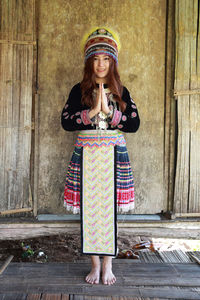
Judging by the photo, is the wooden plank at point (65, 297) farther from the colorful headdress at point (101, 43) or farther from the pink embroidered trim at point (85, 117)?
the colorful headdress at point (101, 43)

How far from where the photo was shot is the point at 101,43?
2.11 metres

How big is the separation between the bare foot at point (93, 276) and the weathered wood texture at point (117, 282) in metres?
0.03

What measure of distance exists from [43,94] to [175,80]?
1.44 m

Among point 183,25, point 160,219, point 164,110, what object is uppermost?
point 183,25

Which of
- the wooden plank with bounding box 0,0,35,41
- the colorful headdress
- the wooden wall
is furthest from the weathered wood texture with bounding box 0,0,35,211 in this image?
the colorful headdress

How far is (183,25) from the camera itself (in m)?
2.92

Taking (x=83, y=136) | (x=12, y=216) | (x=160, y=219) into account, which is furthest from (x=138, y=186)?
(x=12, y=216)

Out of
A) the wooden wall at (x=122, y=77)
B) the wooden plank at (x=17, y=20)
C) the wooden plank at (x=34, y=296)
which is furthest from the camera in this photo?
the wooden wall at (x=122, y=77)

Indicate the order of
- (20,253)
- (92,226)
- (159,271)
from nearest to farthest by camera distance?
(92,226), (159,271), (20,253)

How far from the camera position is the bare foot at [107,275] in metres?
2.17

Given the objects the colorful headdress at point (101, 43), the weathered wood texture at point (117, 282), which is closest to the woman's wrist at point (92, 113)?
the colorful headdress at point (101, 43)

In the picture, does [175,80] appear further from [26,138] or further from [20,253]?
[20,253]

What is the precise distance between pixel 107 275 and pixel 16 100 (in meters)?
1.93

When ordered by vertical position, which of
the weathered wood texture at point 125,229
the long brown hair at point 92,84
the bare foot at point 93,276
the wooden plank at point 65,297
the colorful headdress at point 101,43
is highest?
the colorful headdress at point 101,43
